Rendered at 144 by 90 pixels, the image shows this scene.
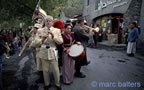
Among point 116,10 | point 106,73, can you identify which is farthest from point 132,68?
point 116,10

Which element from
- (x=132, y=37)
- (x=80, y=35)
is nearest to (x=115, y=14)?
(x=132, y=37)

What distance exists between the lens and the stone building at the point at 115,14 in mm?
9219

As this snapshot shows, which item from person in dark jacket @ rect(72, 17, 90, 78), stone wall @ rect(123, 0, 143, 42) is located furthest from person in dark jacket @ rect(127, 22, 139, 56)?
person in dark jacket @ rect(72, 17, 90, 78)

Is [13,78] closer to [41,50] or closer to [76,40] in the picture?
[41,50]

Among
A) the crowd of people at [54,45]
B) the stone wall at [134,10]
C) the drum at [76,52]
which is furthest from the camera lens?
the stone wall at [134,10]

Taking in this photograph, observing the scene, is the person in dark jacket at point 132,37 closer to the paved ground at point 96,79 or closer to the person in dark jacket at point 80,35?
the paved ground at point 96,79

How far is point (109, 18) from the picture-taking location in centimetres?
1323

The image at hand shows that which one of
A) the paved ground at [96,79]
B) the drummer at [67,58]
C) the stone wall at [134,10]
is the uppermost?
the stone wall at [134,10]

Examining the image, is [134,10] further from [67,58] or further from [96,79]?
[67,58]

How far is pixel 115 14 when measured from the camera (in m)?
12.8

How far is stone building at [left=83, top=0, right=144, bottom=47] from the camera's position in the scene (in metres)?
9.22

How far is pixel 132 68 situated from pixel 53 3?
9.62m

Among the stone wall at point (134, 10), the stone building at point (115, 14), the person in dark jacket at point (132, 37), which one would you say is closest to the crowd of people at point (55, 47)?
the person in dark jacket at point (132, 37)

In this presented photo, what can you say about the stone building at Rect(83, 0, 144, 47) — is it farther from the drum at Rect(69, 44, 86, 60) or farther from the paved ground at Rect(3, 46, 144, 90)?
the drum at Rect(69, 44, 86, 60)
